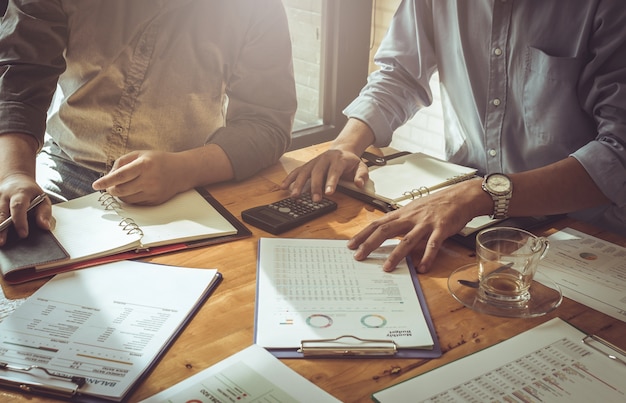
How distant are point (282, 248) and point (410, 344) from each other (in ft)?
1.15

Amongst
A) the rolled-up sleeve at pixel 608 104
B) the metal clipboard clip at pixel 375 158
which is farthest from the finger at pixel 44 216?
the rolled-up sleeve at pixel 608 104

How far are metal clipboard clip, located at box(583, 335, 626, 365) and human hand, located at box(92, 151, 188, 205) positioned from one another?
0.84 m

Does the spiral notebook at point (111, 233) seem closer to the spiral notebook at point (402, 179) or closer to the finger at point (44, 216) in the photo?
the finger at point (44, 216)

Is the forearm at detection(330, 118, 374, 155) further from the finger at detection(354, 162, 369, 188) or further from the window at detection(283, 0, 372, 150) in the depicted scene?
the window at detection(283, 0, 372, 150)

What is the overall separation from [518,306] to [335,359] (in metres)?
0.32

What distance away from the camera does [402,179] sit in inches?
54.6

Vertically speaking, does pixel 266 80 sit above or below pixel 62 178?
above

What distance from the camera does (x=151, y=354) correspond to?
832 mm

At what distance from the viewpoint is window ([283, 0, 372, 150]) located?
2.56 m

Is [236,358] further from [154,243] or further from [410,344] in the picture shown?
[154,243]

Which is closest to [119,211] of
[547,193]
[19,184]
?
[19,184]

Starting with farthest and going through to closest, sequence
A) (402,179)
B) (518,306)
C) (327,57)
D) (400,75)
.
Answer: (327,57), (400,75), (402,179), (518,306)

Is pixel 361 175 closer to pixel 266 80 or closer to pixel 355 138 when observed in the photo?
pixel 355 138

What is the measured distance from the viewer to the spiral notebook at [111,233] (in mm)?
1032
